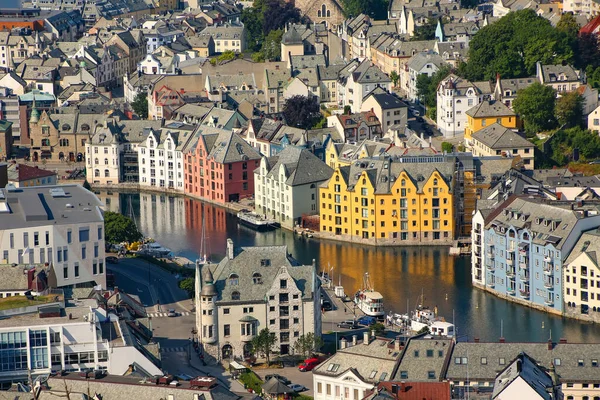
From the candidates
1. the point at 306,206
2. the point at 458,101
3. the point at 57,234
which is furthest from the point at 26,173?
the point at 458,101

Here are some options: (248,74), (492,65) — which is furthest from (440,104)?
(248,74)

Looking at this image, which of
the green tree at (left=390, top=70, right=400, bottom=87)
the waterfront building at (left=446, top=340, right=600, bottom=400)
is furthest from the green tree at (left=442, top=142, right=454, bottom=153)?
the waterfront building at (left=446, top=340, right=600, bottom=400)

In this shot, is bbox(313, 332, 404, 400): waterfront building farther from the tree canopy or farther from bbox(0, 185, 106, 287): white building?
the tree canopy

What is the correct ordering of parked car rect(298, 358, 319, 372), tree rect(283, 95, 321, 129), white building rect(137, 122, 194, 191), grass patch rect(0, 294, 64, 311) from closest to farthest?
grass patch rect(0, 294, 64, 311) < parked car rect(298, 358, 319, 372) < white building rect(137, 122, 194, 191) < tree rect(283, 95, 321, 129)

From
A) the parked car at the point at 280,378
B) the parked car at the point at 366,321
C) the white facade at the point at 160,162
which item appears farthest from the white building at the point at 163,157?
the parked car at the point at 280,378

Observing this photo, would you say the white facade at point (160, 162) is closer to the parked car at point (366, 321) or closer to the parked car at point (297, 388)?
the parked car at point (366, 321)

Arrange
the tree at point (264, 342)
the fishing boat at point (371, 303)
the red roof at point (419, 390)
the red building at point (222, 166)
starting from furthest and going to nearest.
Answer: the red building at point (222, 166) → the fishing boat at point (371, 303) → the tree at point (264, 342) → the red roof at point (419, 390)
